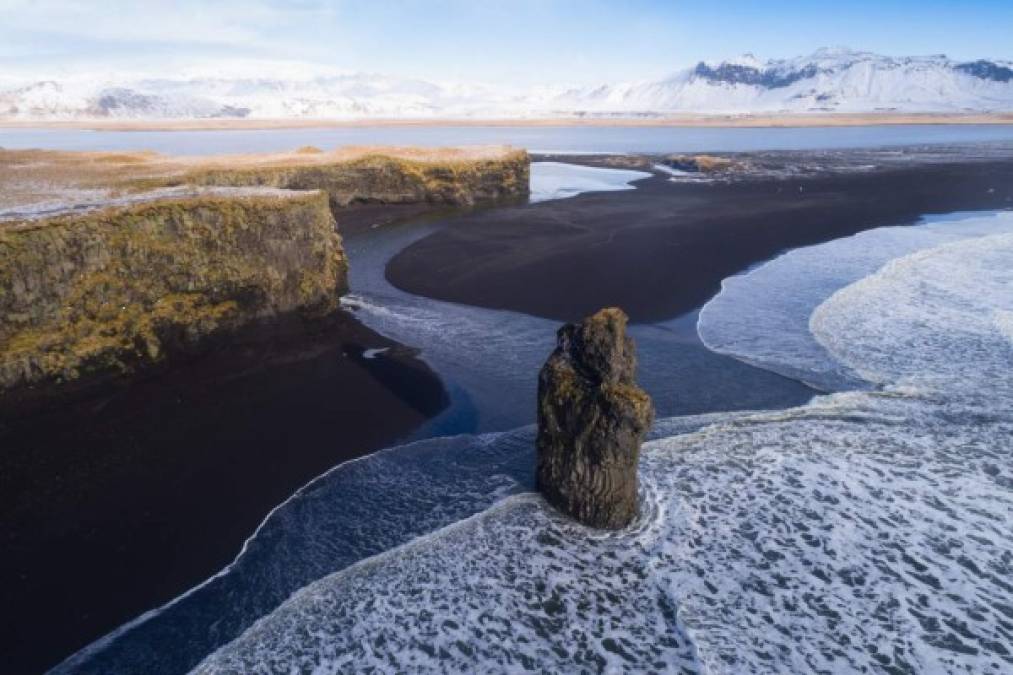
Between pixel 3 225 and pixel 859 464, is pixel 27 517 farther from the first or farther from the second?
pixel 859 464

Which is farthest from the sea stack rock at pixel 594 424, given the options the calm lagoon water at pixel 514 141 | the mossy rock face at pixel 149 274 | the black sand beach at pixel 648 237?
the calm lagoon water at pixel 514 141

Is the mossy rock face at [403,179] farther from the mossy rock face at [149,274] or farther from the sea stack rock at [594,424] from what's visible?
the sea stack rock at [594,424]

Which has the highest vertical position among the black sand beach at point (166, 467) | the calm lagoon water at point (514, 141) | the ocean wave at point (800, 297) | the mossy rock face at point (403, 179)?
the calm lagoon water at point (514, 141)

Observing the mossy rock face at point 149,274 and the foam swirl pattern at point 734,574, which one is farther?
the mossy rock face at point 149,274

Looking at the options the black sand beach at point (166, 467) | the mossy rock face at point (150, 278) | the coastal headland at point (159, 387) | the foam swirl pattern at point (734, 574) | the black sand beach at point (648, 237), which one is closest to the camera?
the foam swirl pattern at point (734, 574)

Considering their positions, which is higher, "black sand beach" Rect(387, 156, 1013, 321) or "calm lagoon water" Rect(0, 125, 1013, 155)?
"calm lagoon water" Rect(0, 125, 1013, 155)

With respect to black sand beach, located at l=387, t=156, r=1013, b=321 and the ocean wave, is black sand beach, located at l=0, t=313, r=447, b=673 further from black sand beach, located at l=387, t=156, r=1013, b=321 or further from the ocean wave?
the ocean wave

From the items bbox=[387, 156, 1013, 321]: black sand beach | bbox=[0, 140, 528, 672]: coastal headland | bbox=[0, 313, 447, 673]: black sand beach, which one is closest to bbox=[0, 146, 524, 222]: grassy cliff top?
bbox=[0, 140, 528, 672]: coastal headland
